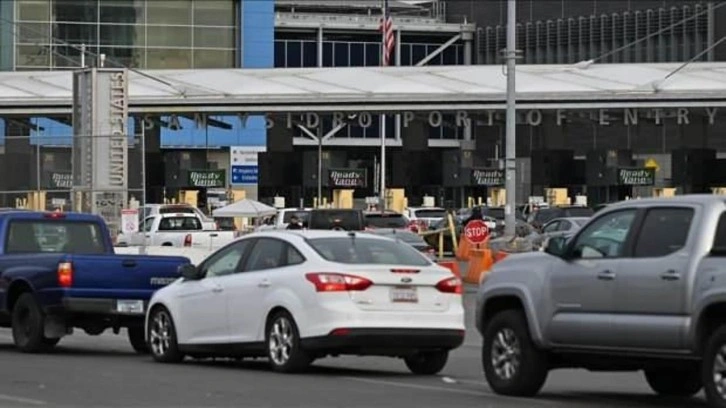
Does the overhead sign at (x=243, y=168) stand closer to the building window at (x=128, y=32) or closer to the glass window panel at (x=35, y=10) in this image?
the building window at (x=128, y=32)

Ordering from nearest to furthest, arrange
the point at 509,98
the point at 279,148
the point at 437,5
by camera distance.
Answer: the point at 509,98 → the point at 279,148 → the point at 437,5

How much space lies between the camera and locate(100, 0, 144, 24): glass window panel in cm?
8325

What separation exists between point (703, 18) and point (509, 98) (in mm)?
55593

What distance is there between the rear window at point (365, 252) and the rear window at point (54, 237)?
17.8ft

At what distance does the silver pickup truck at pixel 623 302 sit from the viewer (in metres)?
13.1

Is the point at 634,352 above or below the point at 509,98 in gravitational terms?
below

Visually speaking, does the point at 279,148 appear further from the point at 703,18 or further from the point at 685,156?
the point at 703,18

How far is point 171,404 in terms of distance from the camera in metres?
14.3

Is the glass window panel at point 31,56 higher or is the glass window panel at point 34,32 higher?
the glass window panel at point 34,32

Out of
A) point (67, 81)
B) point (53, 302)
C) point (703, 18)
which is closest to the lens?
point (53, 302)

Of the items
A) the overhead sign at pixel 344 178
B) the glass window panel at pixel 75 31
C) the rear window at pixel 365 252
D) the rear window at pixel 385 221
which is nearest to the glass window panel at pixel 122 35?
the glass window panel at pixel 75 31

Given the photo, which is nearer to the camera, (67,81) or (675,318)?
(675,318)

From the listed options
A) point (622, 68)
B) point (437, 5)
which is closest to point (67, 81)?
point (622, 68)

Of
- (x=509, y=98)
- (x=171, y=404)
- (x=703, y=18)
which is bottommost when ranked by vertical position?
(x=171, y=404)
